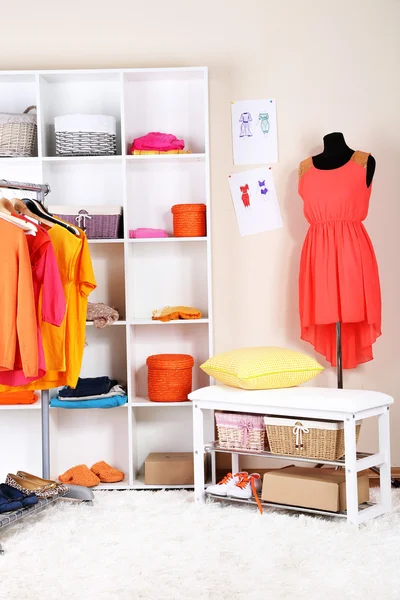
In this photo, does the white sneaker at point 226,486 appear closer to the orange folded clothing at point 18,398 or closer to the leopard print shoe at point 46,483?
the leopard print shoe at point 46,483

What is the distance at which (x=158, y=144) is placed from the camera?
4082 mm

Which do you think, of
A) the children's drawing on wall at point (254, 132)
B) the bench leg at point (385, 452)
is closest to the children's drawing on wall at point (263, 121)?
the children's drawing on wall at point (254, 132)

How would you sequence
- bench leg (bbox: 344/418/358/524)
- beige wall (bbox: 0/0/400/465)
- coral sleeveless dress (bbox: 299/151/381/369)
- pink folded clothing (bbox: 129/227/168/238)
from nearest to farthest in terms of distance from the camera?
bench leg (bbox: 344/418/358/524)
coral sleeveless dress (bbox: 299/151/381/369)
pink folded clothing (bbox: 129/227/168/238)
beige wall (bbox: 0/0/400/465)

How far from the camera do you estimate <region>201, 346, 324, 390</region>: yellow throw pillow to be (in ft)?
11.6

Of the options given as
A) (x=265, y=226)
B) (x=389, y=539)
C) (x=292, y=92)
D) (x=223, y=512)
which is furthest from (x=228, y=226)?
(x=389, y=539)

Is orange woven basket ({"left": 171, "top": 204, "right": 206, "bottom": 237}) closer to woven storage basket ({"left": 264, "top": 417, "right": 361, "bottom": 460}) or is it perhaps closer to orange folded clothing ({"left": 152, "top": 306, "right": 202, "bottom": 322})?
orange folded clothing ({"left": 152, "top": 306, "right": 202, "bottom": 322})

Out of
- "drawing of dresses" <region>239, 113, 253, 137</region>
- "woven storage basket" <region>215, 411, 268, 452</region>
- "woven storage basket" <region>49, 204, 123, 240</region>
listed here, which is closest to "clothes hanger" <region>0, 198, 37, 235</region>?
"woven storage basket" <region>49, 204, 123, 240</region>

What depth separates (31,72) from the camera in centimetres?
406

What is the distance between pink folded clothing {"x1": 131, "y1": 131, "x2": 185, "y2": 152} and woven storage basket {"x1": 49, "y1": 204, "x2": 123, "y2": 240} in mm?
364

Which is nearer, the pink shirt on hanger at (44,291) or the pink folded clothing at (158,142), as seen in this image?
the pink shirt on hanger at (44,291)

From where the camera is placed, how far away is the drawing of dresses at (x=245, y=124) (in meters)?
4.28

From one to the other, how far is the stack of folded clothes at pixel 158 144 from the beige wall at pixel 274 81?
296mm

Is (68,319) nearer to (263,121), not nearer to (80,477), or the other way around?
(80,477)

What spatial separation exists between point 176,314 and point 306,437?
1056mm
